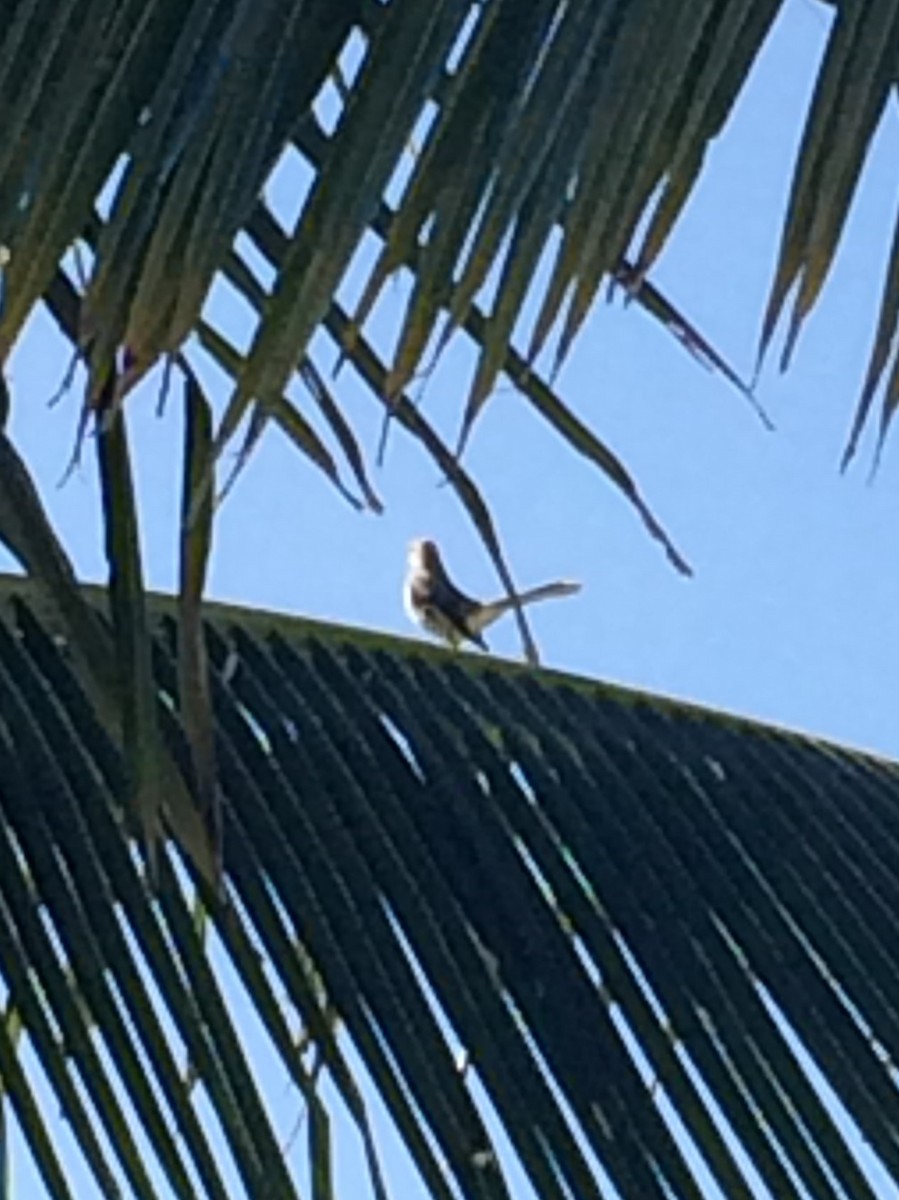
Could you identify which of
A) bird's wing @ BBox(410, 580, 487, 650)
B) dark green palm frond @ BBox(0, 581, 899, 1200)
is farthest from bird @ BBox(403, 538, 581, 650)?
dark green palm frond @ BBox(0, 581, 899, 1200)


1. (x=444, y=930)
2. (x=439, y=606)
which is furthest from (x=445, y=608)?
(x=444, y=930)

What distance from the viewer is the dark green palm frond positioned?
2.18 meters

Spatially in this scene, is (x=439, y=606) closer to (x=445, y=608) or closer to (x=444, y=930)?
(x=445, y=608)

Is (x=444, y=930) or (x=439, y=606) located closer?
(x=444, y=930)

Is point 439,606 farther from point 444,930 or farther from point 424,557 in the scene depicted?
point 444,930

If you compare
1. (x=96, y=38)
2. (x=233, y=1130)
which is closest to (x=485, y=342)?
(x=96, y=38)

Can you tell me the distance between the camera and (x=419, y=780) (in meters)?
2.60

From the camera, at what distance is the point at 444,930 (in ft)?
7.93

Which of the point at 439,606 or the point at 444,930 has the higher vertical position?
the point at 439,606

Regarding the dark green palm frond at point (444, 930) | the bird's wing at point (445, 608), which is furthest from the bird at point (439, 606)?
the dark green palm frond at point (444, 930)

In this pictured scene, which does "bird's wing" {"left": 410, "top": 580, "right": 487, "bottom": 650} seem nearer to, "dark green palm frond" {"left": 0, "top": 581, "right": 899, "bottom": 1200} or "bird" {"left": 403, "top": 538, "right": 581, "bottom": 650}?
"bird" {"left": 403, "top": 538, "right": 581, "bottom": 650}

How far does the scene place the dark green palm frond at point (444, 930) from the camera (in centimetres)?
218

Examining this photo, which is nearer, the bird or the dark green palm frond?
the dark green palm frond

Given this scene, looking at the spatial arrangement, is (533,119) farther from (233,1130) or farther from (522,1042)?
(522,1042)
